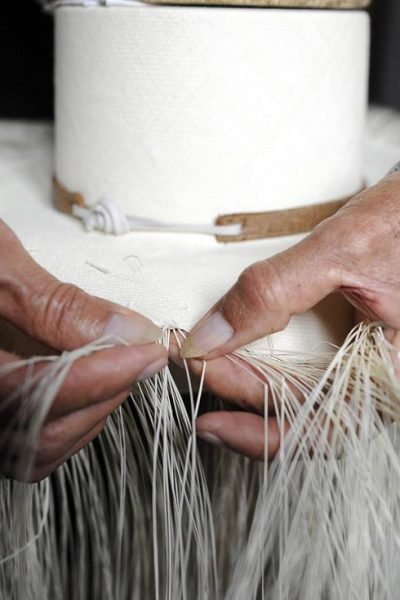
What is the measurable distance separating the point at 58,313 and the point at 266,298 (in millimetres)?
111

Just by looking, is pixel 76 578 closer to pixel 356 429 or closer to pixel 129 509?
pixel 129 509

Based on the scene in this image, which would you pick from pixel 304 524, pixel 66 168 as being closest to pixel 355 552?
pixel 304 524

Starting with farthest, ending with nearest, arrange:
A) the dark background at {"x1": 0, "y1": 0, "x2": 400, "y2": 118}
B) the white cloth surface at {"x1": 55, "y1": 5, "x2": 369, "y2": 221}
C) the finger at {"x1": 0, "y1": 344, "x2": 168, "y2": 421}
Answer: the dark background at {"x1": 0, "y1": 0, "x2": 400, "y2": 118}
the white cloth surface at {"x1": 55, "y1": 5, "x2": 369, "y2": 221}
the finger at {"x1": 0, "y1": 344, "x2": 168, "y2": 421}

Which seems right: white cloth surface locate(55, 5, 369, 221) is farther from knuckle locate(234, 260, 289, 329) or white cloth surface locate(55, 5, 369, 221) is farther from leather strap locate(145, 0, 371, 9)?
knuckle locate(234, 260, 289, 329)

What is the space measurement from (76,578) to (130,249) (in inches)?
11.7

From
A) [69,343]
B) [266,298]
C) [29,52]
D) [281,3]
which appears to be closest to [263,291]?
[266,298]

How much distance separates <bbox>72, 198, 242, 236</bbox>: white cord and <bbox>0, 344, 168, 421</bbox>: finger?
0.48 feet

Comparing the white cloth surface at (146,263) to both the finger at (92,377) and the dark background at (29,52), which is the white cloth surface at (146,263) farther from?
the dark background at (29,52)

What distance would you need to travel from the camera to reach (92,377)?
0.38 meters

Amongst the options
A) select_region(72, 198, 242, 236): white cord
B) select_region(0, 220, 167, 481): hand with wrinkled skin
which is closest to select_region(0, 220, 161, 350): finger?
select_region(0, 220, 167, 481): hand with wrinkled skin

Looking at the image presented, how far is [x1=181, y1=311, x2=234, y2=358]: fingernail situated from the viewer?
41 centimetres

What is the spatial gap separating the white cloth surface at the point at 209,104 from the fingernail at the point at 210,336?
134 millimetres

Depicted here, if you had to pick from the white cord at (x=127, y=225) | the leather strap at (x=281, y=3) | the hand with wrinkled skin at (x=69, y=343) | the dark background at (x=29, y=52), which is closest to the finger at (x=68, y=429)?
the hand with wrinkled skin at (x=69, y=343)

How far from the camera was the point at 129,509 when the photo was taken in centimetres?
63
